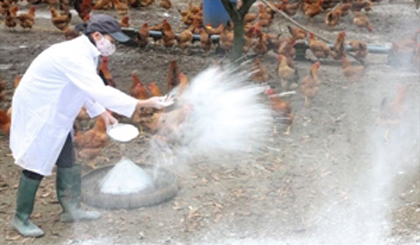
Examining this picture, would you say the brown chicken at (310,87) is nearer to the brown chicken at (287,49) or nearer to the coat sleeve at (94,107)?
the brown chicken at (287,49)

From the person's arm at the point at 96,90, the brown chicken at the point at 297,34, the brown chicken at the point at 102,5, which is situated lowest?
the brown chicken at the point at 102,5

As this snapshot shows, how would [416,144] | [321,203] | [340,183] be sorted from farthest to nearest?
[416,144] < [340,183] < [321,203]

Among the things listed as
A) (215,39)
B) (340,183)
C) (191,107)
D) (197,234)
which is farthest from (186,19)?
(197,234)

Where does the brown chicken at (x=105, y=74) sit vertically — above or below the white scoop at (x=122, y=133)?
below

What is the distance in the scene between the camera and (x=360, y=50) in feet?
31.2

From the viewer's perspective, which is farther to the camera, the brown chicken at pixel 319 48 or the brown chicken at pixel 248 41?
the brown chicken at pixel 319 48

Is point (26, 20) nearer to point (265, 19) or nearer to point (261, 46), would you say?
point (265, 19)

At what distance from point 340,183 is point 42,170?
284 cm

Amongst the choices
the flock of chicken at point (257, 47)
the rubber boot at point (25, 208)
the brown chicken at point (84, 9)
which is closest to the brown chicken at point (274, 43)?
the flock of chicken at point (257, 47)

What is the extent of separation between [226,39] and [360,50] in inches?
82.7

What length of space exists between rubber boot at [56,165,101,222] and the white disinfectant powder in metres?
0.33

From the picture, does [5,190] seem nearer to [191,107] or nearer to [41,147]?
[41,147]

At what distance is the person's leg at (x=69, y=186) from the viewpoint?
490 centimetres

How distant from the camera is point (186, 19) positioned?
40.6 ft
